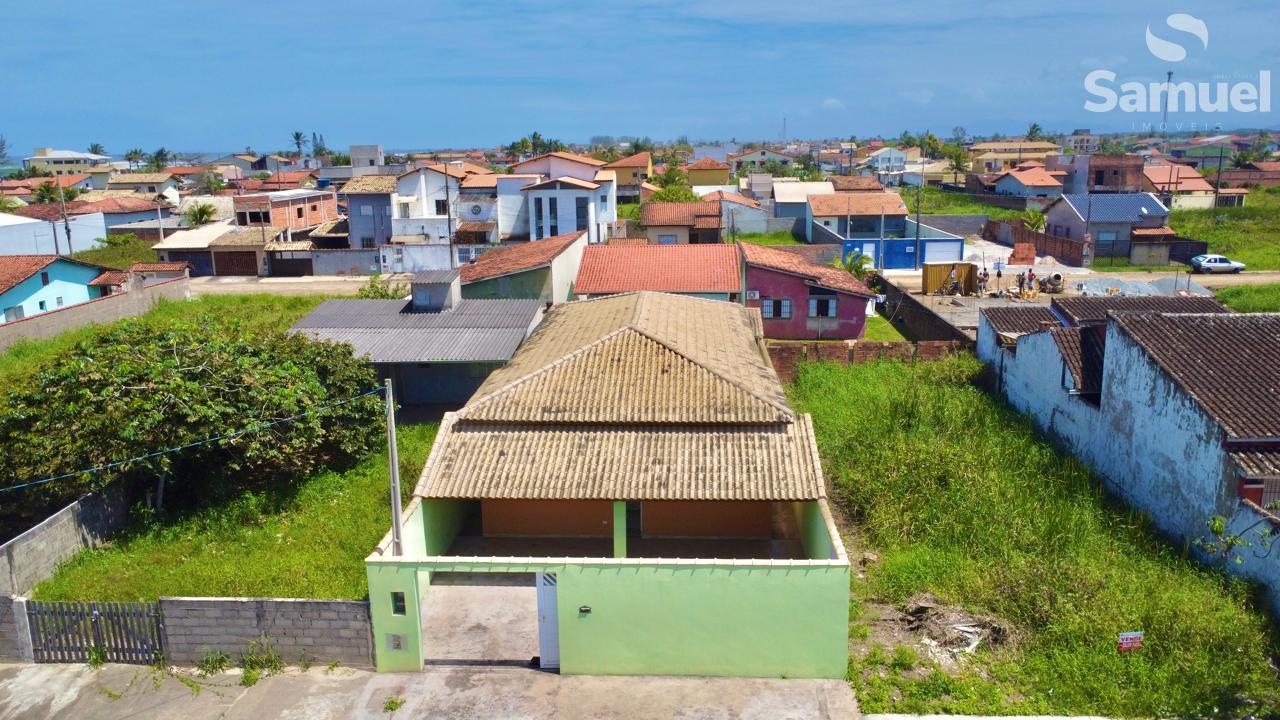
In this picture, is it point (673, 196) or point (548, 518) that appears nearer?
point (548, 518)

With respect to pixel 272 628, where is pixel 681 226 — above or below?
above

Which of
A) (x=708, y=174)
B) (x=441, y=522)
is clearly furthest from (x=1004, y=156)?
(x=441, y=522)

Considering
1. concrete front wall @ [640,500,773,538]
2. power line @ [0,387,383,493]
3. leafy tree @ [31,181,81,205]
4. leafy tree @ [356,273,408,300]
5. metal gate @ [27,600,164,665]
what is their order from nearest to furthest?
1. metal gate @ [27,600,164,665]
2. power line @ [0,387,383,493]
3. concrete front wall @ [640,500,773,538]
4. leafy tree @ [356,273,408,300]
5. leafy tree @ [31,181,81,205]

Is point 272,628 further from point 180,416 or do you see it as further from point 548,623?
point 180,416

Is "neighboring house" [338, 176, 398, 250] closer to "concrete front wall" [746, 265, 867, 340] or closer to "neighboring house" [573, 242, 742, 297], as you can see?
"neighboring house" [573, 242, 742, 297]

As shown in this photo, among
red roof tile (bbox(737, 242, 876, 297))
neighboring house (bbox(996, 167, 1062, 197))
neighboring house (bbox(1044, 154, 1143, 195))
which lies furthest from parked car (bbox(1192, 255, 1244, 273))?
neighboring house (bbox(996, 167, 1062, 197))

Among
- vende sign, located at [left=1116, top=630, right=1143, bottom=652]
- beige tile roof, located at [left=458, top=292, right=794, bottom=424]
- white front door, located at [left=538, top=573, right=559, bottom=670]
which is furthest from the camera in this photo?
beige tile roof, located at [left=458, top=292, right=794, bottom=424]

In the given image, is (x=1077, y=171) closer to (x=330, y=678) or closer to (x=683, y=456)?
(x=683, y=456)
